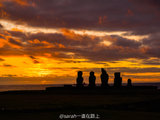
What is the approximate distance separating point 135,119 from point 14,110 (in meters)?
10.7

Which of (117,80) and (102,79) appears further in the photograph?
(117,80)

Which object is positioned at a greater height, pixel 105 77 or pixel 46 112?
pixel 105 77

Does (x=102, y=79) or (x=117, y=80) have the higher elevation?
(x=102, y=79)

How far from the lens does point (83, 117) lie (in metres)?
17.5

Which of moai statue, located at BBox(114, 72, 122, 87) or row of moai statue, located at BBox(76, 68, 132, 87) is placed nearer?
row of moai statue, located at BBox(76, 68, 132, 87)

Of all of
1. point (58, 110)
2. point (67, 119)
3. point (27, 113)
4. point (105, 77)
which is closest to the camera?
point (67, 119)

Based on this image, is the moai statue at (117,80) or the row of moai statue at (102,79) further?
the moai statue at (117,80)

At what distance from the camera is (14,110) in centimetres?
2108

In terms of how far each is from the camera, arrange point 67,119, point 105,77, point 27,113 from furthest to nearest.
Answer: point 105,77 → point 27,113 → point 67,119

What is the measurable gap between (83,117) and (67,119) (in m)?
1.35

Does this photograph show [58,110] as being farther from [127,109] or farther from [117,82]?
[117,82]

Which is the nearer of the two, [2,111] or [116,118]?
[116,118]

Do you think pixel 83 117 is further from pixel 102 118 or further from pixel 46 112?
pixel 46 112

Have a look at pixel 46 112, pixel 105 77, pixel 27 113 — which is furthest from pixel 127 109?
pixel 105 77
